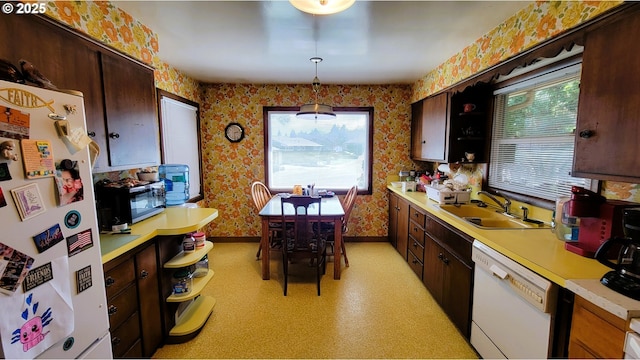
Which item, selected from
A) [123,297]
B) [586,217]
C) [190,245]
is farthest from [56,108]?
[586,217]

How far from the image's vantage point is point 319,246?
265 cm

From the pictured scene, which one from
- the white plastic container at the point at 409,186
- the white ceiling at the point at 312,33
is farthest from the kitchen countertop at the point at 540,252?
the white ceiling at the point at 312,33

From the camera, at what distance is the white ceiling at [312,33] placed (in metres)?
1.81

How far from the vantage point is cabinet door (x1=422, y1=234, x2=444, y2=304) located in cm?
232

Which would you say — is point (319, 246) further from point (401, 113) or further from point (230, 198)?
point (401, 113)

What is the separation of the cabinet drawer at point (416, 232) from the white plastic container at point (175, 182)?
267cm

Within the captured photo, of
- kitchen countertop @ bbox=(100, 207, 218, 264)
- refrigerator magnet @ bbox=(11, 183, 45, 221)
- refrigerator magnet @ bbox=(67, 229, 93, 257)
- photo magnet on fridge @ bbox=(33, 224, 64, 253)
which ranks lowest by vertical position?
kitchen countertop @ bbox=(100, 207, 218, 264)

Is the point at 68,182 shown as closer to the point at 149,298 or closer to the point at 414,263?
the point at 149,298

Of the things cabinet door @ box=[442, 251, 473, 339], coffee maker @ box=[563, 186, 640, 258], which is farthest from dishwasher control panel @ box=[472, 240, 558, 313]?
coffee maker @ box=[563, 186, 640, 258]

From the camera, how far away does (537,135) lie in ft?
7.07

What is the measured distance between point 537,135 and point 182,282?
311 cm

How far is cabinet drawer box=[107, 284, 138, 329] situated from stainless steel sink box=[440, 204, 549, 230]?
93.2 inches

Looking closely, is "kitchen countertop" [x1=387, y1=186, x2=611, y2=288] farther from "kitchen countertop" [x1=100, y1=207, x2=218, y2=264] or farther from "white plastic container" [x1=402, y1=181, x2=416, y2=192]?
"kitchen countertop" [x1=100, y1=207, x2=218, y2=264]

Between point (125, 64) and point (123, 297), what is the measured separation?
1.60 metres
